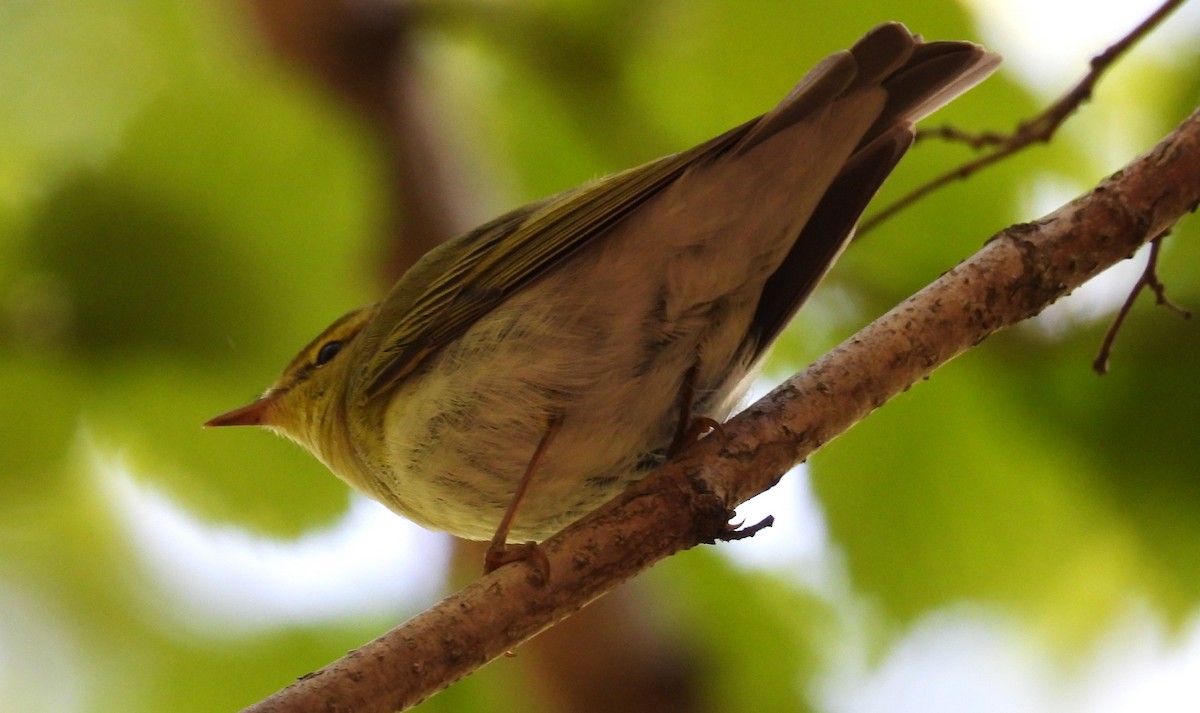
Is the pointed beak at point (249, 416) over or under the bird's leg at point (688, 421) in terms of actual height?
over

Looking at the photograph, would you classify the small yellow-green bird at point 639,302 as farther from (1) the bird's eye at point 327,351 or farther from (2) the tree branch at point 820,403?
(1) the bird's eye at point 327,351

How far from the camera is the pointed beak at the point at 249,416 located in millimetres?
2977

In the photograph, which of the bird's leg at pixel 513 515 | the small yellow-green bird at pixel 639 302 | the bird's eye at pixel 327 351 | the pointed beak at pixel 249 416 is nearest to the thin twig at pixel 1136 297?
the small yellow-green bird at pixel 639 302

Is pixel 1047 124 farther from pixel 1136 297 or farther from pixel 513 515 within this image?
pixel 513 515

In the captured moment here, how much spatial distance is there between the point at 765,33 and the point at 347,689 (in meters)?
2.00

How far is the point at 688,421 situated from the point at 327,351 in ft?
3.86

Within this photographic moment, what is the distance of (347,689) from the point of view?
165 cm

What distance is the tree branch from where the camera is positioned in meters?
1.83

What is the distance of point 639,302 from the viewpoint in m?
2.35

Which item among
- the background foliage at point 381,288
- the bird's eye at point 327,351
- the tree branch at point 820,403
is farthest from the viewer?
the bird's eye at point 327,351

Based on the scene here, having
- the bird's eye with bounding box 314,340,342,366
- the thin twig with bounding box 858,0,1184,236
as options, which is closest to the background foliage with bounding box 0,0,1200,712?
the bird's eye with bounding box 314,340,342,366

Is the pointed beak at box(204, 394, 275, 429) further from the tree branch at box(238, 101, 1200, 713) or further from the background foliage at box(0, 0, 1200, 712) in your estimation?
the tree branch at box(238, 101, 1200, 713)

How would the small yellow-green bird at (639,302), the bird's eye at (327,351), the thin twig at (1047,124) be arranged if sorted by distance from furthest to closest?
1. the bird's eye at (327,351)
2. the small yellow-green bird at (639,302)
3. the thin twig at (1047,124)

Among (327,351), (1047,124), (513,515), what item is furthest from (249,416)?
(1047,124)
